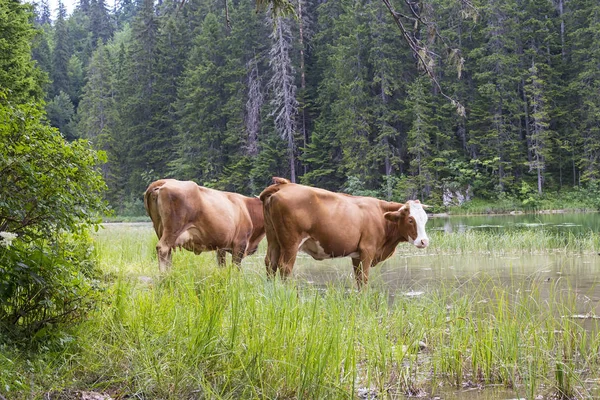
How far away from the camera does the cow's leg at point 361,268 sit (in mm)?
7398

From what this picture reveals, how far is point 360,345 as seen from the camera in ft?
14.7

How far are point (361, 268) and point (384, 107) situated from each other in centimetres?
3842

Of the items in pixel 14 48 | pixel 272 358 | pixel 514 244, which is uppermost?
pixel 14 48

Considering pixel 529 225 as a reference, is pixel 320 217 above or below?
above

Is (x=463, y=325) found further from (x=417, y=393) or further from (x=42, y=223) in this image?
(x=42, y=223)

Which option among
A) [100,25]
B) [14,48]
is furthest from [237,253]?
[100,25]

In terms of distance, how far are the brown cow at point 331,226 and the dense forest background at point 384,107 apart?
31.0m

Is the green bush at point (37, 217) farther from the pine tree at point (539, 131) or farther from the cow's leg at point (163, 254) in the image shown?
the pine tree at point (539, 131)

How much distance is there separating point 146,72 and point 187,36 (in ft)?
17.4

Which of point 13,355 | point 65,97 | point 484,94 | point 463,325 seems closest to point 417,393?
point 463,325

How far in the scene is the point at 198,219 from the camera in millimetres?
8070

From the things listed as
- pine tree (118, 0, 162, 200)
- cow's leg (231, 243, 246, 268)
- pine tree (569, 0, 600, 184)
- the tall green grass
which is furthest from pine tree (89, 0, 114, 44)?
cow's leg (231, 243, 246, 268)

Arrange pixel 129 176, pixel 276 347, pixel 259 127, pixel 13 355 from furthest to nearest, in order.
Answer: pixel 129 176
pixel 259 127
pixel 276 347
pixel 13 355

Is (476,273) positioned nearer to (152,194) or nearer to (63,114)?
(152,194)
